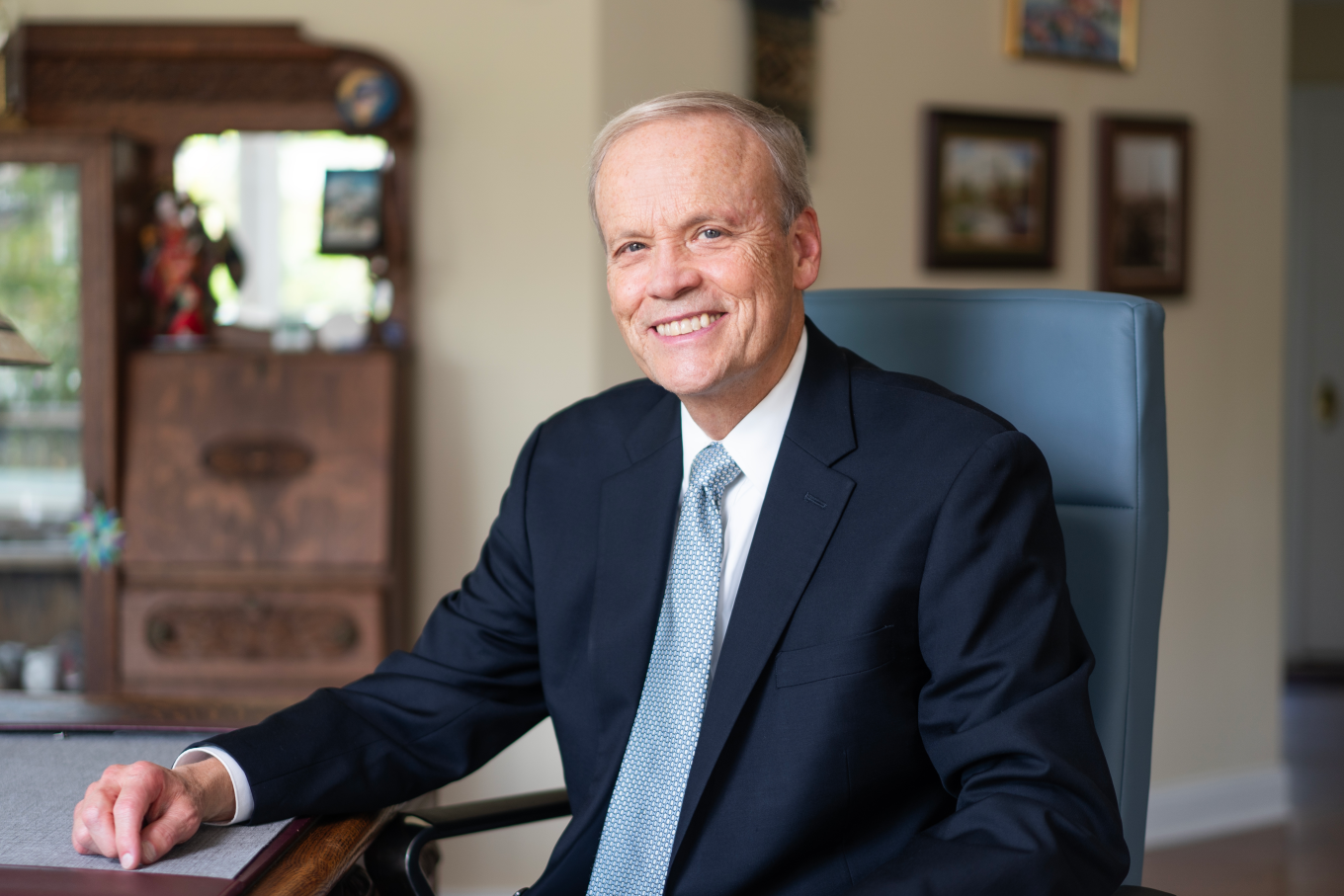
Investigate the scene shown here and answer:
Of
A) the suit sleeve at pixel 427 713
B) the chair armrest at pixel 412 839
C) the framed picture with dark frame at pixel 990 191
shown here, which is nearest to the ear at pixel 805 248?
the suit sleeve at pixel 427 713

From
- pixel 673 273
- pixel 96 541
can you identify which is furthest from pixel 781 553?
pixel 96 541

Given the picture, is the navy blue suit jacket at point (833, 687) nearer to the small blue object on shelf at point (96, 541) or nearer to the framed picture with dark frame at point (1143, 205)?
the small blue object on shelf at point (96, 541)

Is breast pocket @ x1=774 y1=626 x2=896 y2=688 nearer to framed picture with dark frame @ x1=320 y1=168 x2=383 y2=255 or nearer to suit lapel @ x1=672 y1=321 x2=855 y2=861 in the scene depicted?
suit lapel @ x1=672 y1=321 x2=855 y2=861

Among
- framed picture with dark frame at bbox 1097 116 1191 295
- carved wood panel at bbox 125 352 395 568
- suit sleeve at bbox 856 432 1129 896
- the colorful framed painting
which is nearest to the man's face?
suit sleeve at bbox 856 432 1129 896

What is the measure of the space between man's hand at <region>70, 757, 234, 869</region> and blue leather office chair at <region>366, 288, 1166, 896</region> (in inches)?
9.6

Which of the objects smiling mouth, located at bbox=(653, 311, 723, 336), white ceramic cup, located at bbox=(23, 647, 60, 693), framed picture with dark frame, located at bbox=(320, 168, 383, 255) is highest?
framed picture with dark frame, located at bbox=(320, 168, 383, 255)

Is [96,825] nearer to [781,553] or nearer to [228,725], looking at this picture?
[228,725]

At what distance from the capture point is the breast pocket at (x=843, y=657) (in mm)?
1160

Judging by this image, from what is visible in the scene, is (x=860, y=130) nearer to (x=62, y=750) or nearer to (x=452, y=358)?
(x=452, y=358)

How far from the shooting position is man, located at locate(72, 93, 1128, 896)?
1073 mm

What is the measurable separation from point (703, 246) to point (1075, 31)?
7.68ft

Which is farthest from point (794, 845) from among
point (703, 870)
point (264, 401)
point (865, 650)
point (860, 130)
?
point (860, 130)

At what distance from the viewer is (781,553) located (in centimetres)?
121

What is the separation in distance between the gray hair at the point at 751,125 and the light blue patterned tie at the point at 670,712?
0.29 metres
